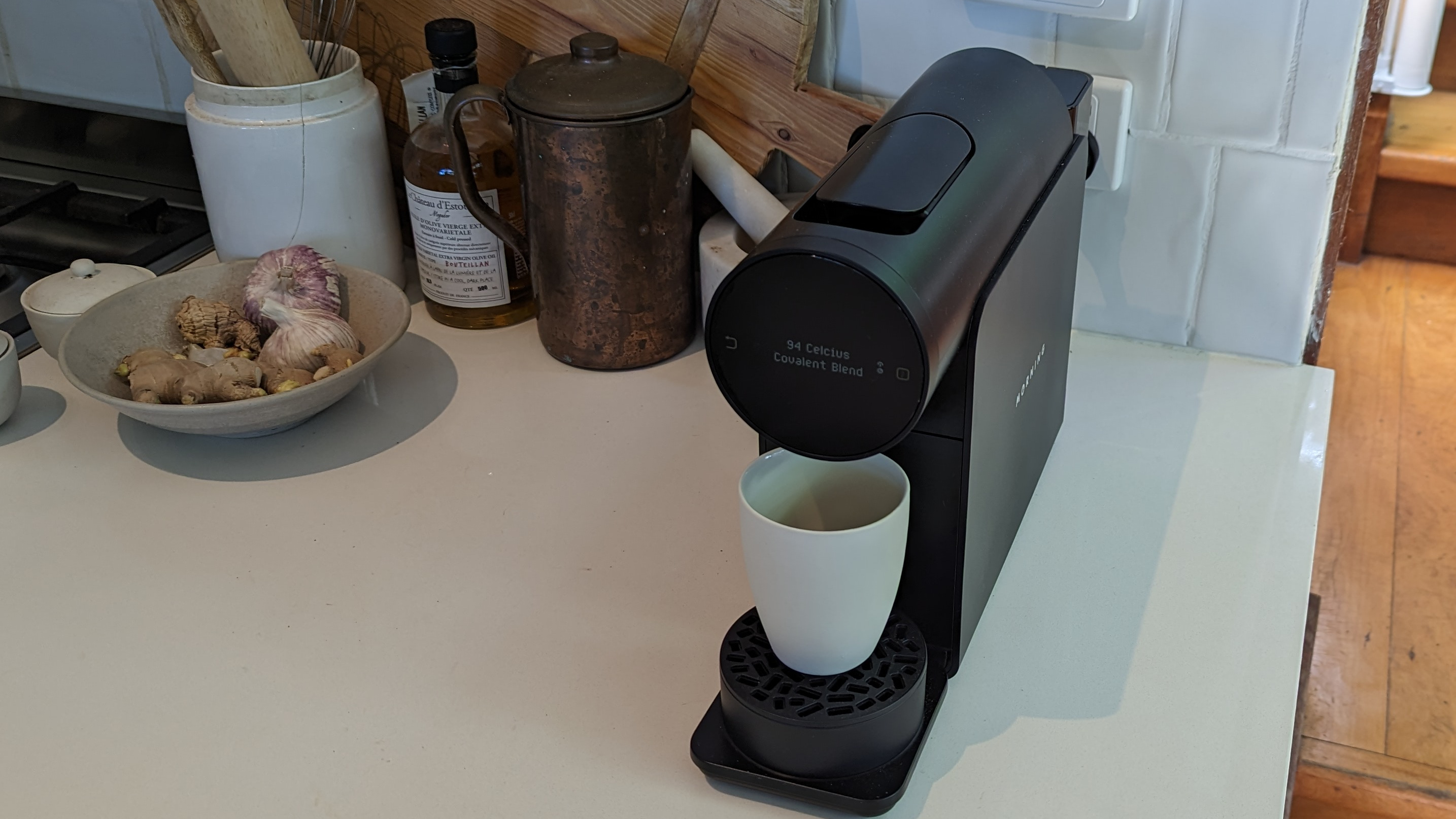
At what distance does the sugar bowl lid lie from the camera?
0.90 meters

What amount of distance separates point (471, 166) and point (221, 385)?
234 mm

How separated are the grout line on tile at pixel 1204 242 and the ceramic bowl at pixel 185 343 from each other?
56 centimetres

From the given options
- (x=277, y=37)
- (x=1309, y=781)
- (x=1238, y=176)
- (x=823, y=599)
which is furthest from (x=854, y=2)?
(x=1309, y=781)

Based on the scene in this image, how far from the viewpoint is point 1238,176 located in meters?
0.83

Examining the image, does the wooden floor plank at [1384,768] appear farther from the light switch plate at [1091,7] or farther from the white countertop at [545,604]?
the light switch plate at [1091,7]

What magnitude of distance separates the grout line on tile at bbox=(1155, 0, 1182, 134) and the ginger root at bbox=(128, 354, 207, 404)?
68cm

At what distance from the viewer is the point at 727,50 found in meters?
0.91

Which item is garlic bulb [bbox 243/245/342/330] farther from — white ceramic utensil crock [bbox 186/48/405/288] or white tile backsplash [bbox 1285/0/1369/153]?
white tile backsplash [bbox 1285/0/1369/153]

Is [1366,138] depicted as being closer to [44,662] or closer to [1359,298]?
[1359,298]

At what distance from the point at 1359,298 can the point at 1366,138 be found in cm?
24

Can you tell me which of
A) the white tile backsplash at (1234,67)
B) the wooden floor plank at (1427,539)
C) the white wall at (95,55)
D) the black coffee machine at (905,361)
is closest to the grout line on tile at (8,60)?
the white wall at (95,55)

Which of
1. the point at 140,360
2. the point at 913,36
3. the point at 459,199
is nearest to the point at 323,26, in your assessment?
the point at 459,199

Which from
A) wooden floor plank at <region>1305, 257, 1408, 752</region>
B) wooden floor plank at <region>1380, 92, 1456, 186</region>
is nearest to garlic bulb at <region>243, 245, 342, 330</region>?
wooden floor plank at <region>1305, 257, 1408, 752</region>

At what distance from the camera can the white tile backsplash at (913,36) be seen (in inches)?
33.0
